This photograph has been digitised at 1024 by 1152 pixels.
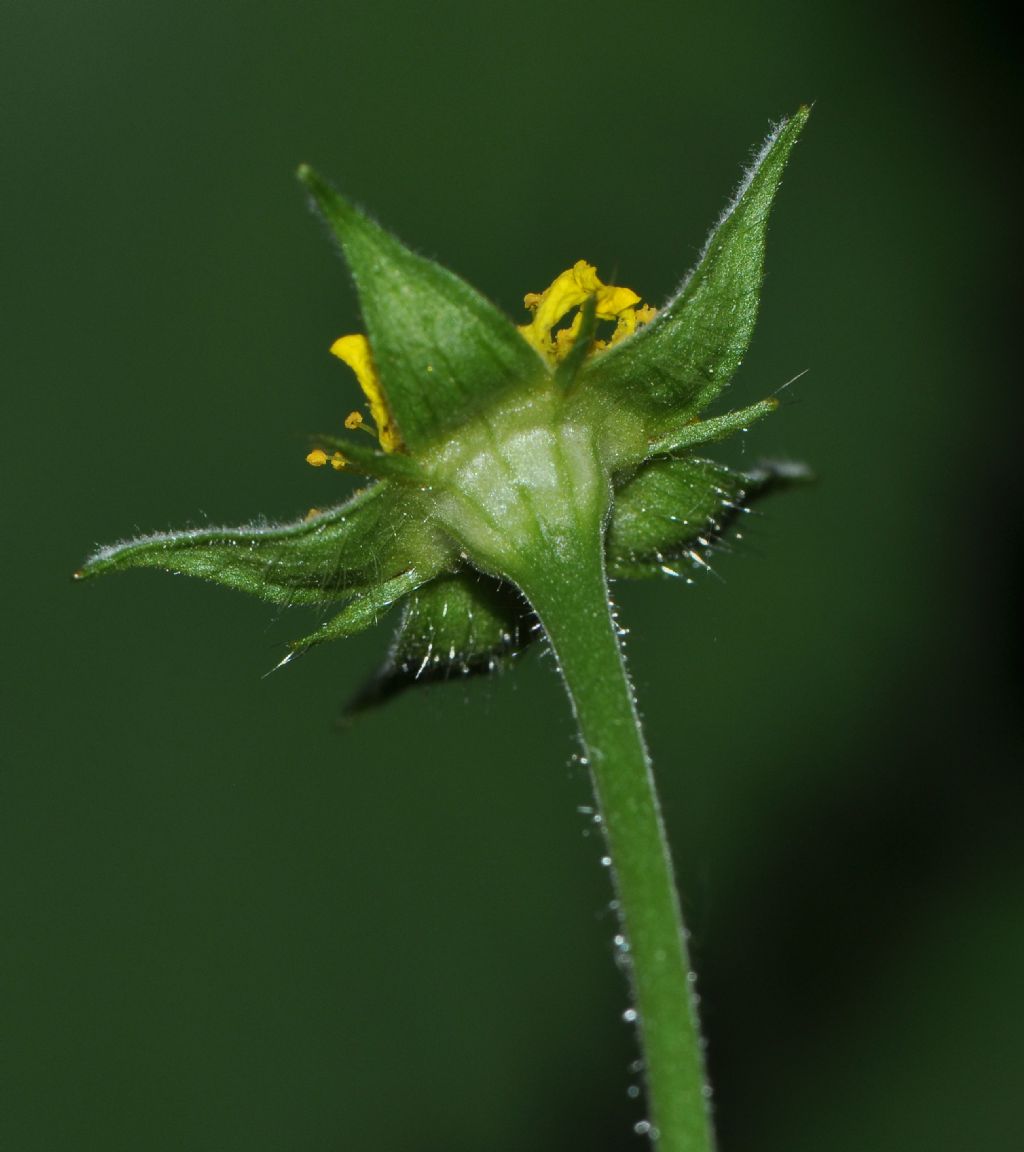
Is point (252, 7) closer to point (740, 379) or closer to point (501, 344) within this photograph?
point (740, 379)

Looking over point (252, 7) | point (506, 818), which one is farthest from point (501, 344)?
point (252, 7)

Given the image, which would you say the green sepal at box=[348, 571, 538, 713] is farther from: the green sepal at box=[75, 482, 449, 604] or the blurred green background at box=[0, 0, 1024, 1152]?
the blurred green background at box=[0, 0, 1024, 1152]

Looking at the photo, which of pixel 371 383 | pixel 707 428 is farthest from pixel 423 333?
pixel 707 428

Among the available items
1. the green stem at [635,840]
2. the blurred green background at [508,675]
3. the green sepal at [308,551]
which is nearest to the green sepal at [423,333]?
the green sepal at [308,551]

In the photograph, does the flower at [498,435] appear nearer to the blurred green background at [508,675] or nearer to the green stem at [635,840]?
the green stem at [635,840]

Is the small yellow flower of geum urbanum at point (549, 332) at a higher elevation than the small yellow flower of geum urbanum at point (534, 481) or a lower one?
higher

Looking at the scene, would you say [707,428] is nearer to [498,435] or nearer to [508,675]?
[498,435]
